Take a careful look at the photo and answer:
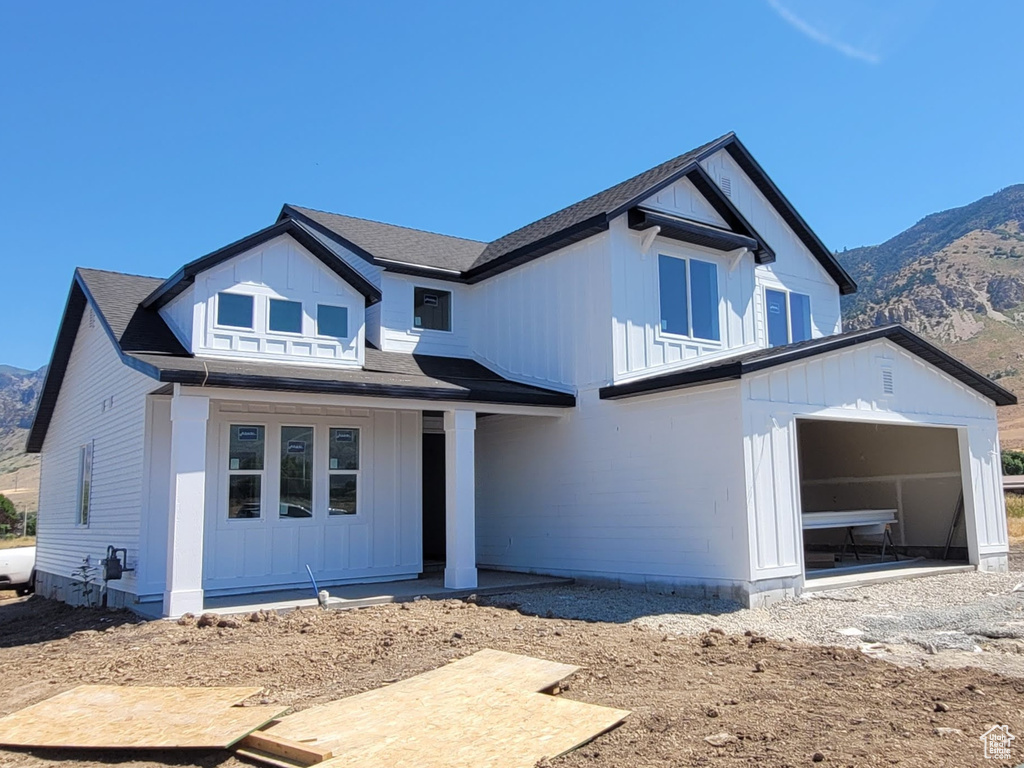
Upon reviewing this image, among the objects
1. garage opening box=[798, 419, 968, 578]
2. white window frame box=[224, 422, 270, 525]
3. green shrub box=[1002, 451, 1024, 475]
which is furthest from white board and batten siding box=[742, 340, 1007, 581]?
green shrub box=[1002, 451, 1024, 475]

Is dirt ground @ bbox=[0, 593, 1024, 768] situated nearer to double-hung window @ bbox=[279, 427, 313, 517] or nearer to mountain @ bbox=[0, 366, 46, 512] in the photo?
double-hung window @ bbox=[279, 427, 313, 517]

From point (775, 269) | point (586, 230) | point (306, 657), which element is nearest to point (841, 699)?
point (306, 657)

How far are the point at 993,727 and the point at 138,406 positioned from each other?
10981mm

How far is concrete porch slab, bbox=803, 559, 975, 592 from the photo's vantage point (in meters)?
11.9

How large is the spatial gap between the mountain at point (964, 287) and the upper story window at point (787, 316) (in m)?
47.7

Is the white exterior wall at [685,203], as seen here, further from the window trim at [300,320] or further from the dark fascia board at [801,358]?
the window trim at [300,320]

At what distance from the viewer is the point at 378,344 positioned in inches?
602

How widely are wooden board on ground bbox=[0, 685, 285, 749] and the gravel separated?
484 cm

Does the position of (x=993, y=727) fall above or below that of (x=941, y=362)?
below

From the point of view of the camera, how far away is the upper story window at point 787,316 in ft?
54.1

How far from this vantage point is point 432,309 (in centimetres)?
1620

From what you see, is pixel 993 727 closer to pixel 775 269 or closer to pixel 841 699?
pixel 841 699

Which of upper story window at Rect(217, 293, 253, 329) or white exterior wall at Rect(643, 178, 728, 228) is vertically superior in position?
white exterior wall at Rect(643, 178, 728, 228)

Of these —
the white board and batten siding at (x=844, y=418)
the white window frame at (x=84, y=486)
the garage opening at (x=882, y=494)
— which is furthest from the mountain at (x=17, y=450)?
the white board and batten siding at (x=844, y=418)
